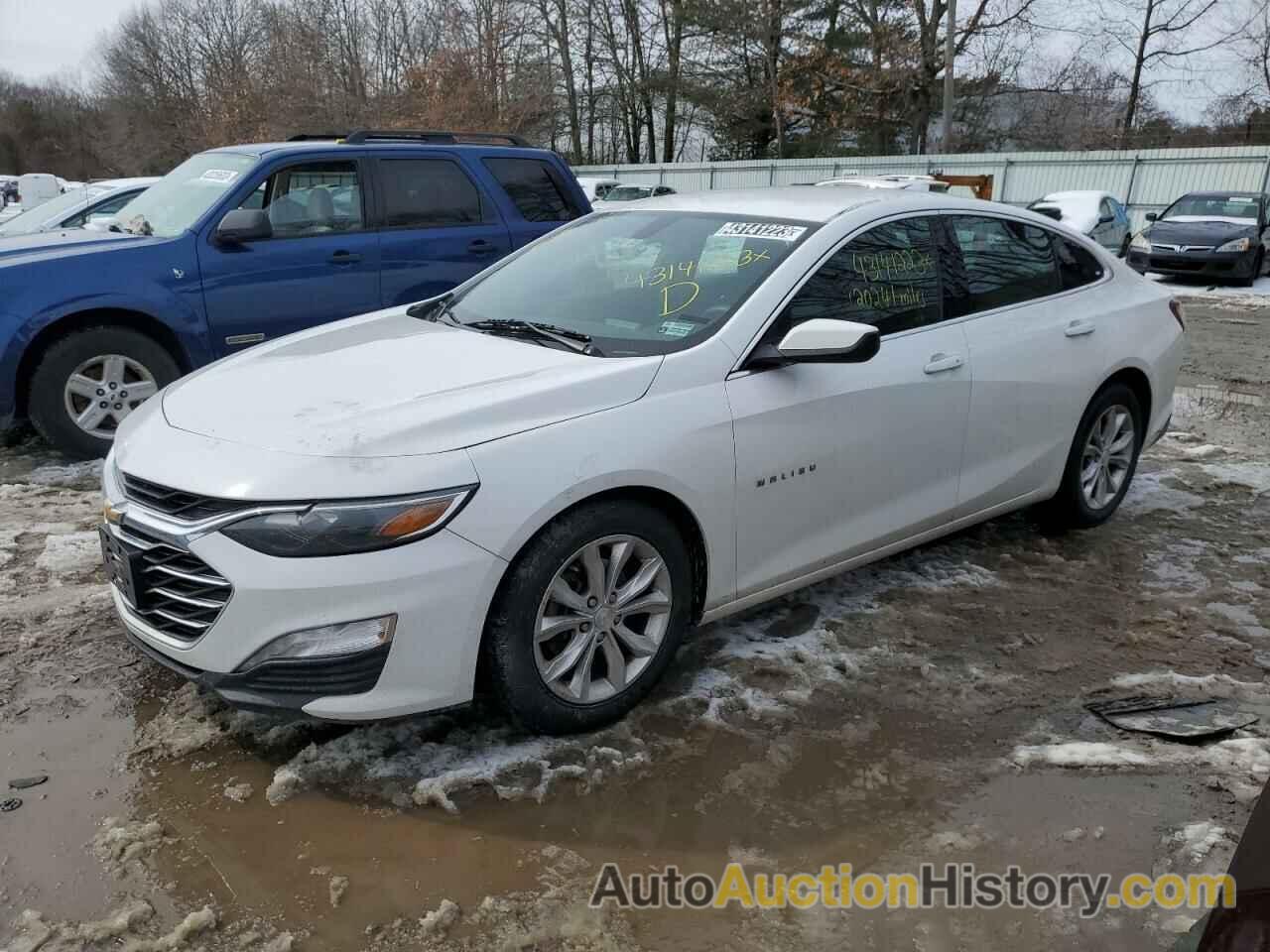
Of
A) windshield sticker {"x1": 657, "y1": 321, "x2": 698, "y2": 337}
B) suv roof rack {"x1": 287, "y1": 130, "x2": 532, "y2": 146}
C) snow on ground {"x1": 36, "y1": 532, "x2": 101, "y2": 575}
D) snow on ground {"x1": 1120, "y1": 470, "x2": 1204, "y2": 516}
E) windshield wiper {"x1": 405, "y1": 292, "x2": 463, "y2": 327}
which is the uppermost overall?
suv roof rack {"x1": 287, "y1": 130, "x2": 532, "y2": 146}

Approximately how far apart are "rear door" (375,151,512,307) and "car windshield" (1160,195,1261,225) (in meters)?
15.2

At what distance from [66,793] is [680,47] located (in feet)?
143

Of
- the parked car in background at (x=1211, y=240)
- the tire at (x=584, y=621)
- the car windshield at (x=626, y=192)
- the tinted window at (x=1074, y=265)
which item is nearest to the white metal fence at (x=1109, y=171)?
the car windshield at (x=626, y=192)

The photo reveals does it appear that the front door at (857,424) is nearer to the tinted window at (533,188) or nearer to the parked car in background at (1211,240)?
the tinted window at (533,188)

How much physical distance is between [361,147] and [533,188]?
1.35m

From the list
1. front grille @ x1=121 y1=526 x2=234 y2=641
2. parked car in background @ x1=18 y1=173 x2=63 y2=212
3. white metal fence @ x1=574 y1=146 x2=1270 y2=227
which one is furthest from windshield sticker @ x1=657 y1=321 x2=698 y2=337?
parked car in background @ x1=18 y1=173 x2=63 y2=212

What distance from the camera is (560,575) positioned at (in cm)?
288

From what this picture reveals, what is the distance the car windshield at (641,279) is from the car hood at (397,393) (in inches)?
10.1

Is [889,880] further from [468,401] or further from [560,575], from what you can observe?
[468,401]

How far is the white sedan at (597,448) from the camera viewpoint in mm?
2613

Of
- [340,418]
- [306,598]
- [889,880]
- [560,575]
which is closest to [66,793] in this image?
[306,598]

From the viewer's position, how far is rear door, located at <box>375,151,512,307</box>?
6648 millimetres

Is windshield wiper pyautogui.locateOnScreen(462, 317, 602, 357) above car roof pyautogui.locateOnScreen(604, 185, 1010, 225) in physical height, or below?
below

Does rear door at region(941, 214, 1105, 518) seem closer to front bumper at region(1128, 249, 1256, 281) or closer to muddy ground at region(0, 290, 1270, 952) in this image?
muddy ground at region(0, 290, 1270, 952)
